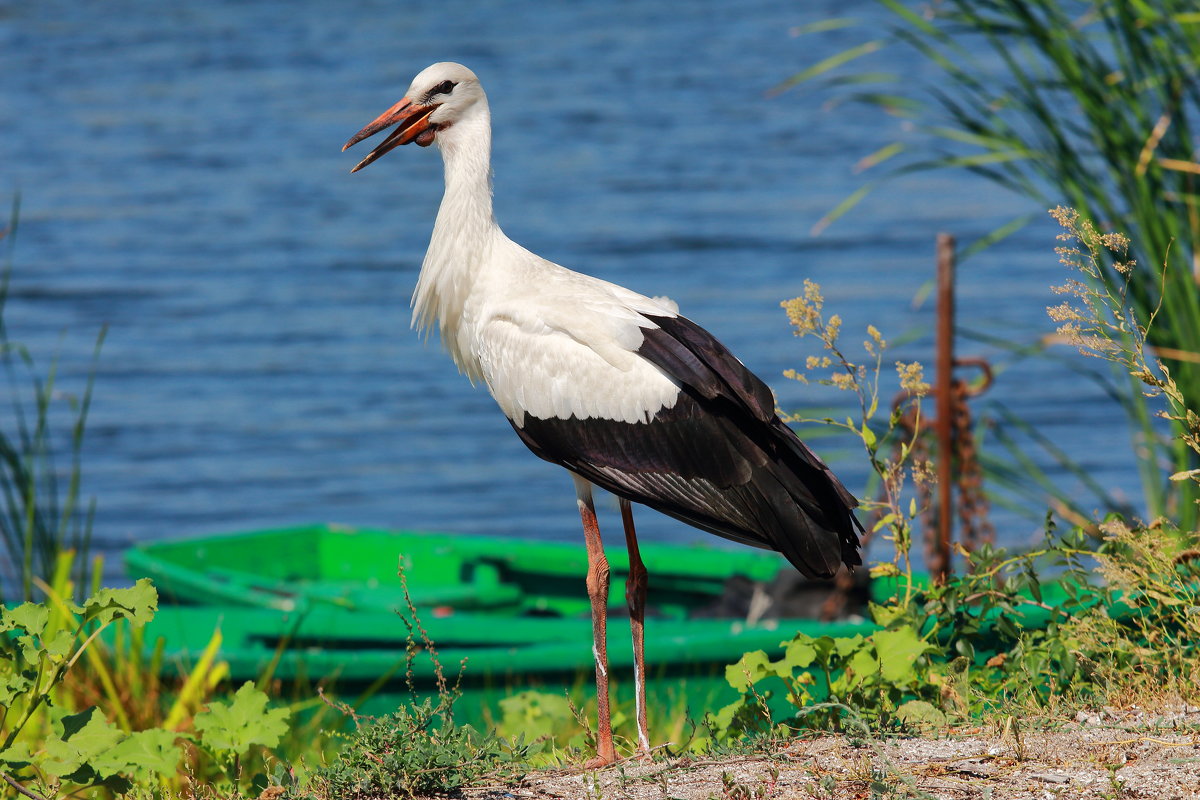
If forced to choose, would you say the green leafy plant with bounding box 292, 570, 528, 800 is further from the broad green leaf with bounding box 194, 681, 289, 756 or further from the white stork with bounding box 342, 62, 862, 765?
the white stork with bounding box 342, 62, 862, 765

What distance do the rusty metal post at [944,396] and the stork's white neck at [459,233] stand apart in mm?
3149

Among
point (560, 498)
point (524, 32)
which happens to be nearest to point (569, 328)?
point (560, 498)

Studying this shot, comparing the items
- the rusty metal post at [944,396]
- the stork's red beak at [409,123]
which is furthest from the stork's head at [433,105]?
the rusty metal post at [944,396]

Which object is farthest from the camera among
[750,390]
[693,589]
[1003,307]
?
[1003,307]

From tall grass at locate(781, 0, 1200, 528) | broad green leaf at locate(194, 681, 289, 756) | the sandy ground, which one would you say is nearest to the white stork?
the sandy ground

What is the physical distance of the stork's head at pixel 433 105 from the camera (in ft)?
15.8

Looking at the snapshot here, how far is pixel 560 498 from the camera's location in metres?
12.7

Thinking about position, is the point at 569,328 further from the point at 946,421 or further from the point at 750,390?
the point at 946,421

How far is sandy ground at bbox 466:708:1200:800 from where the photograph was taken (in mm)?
3326

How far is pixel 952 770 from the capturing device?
3.47 metres

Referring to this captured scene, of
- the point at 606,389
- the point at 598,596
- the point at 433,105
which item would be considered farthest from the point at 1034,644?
the point at 433,105

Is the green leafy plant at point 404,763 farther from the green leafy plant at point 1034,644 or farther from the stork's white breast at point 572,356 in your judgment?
the stork's white breast at point 572,356

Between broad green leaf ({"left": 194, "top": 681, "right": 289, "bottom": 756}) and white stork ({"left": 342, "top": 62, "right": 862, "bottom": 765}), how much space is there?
2.89 ft

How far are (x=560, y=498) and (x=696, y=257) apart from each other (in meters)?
6.02
